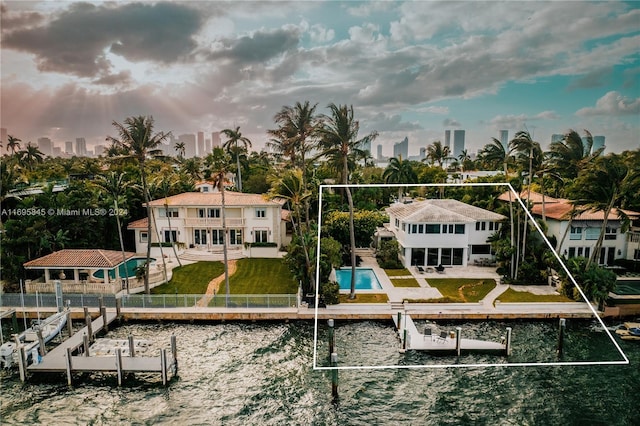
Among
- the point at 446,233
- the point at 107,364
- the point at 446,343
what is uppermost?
the point at 446,233

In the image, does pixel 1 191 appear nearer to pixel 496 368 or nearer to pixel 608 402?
pixel 496 368

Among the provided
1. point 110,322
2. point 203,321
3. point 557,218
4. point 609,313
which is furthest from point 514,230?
point 110,322

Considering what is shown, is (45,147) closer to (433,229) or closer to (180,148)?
(180,148)

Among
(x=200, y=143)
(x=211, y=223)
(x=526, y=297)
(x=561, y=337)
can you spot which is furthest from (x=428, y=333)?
(x=200, y=143)

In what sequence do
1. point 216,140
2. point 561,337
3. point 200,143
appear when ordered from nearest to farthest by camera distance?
point 561,337, point 216,140, point 200,143

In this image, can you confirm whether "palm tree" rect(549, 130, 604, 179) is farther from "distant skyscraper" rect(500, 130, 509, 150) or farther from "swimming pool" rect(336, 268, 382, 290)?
"swimming pool" rect(336, 268, 382, 290)
